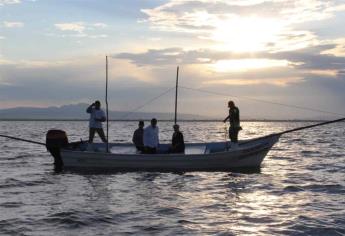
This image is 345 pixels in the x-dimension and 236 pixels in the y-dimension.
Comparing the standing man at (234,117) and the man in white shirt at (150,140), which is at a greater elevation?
the standing man at (234,117)

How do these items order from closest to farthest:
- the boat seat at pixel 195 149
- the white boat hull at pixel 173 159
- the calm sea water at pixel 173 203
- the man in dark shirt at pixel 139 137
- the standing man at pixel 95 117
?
the calm sea water at pixel 173 203 → the white boat hull at pixel 173 159 → the man in dark shirt at pixel 139 137 → the standing man at pixel 95 117 → the boat seat at pixel 195 149

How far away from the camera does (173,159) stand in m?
21.6

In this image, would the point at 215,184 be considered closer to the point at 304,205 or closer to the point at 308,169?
the point at 304,205

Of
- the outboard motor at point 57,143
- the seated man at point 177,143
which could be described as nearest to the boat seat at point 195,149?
the seated man at point 177,143

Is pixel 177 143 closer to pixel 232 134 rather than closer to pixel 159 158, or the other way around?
pixel 159 158

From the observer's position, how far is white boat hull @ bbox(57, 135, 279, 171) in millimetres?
21812

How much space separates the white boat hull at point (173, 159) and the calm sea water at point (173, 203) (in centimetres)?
55

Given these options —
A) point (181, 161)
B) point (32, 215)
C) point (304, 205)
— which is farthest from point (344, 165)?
point (32, 215)

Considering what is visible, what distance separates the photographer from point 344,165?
84.6 feet

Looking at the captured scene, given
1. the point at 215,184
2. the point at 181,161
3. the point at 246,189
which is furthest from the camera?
the point at 181,161

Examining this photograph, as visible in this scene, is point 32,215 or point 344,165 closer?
point 32,215

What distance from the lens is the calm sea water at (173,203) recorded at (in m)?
11.6

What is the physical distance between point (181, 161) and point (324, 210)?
9259 millimetres

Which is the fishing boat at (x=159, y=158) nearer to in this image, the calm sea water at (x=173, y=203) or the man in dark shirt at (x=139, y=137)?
the man in dark shirt at (x=139, y=137)
